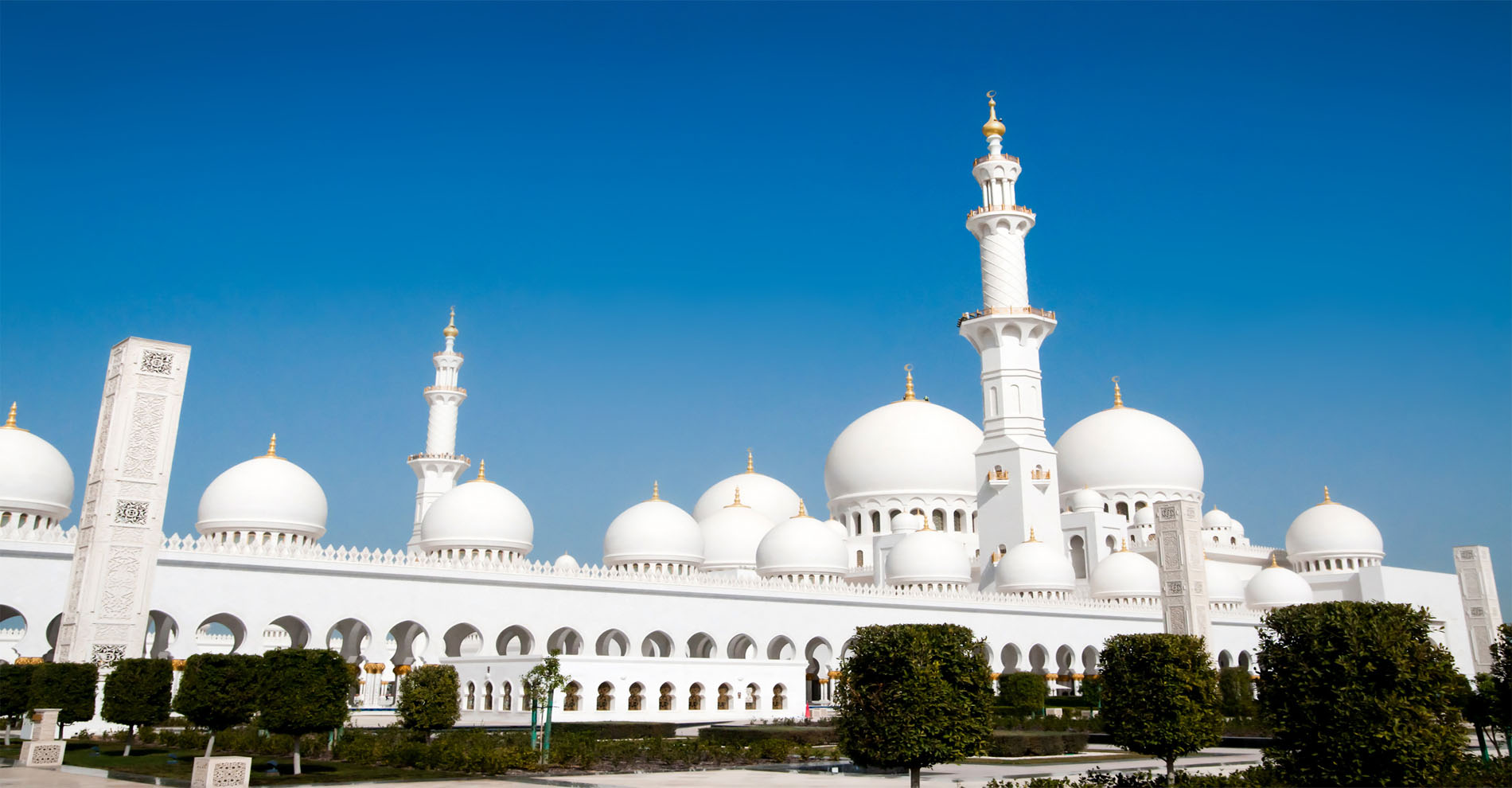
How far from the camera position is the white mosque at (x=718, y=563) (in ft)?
79.3

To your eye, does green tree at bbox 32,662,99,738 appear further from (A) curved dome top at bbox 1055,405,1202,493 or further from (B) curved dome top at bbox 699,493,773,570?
(A) curved dome top at bbox 1055,405,1202,493

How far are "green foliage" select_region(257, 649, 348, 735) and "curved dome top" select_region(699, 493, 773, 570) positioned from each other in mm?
26357

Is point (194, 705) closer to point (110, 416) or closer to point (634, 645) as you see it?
point (110, 416)

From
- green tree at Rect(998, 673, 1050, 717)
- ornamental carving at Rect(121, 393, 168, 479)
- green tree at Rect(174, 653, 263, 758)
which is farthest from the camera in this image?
green tree at Rect(998, 673, 1050, 717)

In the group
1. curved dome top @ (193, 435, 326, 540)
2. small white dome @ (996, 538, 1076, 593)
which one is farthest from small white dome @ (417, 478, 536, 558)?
small white dome @ (996, 538, 1076, 593)

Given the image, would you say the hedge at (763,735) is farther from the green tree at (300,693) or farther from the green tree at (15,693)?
the green tree at (15,693)

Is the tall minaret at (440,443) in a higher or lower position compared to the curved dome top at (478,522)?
higher

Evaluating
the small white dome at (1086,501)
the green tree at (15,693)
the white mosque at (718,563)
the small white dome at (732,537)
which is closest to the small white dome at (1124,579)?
the white mosque at (718,563)

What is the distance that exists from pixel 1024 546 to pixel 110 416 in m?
27.4

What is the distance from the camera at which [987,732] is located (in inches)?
→ 539

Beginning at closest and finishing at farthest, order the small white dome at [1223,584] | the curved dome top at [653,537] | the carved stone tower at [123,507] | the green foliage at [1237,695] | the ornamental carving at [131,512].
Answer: the carved stone tower at [123,507]
the ornamental carving at [131,512]
the green foliage at [1237,695]
the curved dome top at [653,537]
the small white dome at [1223,584]

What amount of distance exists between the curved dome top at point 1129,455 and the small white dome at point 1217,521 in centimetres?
153

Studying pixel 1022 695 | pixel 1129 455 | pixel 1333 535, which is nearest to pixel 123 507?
pixel 1022 695

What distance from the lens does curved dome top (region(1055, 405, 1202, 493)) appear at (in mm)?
46156
